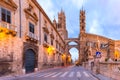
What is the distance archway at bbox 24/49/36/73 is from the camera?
982 inches

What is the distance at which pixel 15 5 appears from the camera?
20562mm

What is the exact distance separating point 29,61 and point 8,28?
349 inches

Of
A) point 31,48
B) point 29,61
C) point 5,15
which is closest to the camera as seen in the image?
point 5,15

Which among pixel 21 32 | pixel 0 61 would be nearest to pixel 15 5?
pixel 21 32

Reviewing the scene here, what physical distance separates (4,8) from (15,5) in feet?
6.77

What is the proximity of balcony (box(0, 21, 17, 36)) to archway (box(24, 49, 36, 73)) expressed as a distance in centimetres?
520

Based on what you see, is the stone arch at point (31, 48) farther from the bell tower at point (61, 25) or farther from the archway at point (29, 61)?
the bell tower at point (61, 25)

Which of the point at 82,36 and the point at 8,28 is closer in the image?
the point at 8,28

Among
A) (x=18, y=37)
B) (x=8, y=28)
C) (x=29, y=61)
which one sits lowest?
(x=29, y=61)

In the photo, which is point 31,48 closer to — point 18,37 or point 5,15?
point 18,37

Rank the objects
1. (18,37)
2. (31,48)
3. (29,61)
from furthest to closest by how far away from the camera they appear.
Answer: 1. (31,48)
2. (29,61)
3. (18,37)

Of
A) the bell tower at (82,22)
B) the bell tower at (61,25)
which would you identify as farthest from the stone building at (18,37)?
the bell tower at (61,25)

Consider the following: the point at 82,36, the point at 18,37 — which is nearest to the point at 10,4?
the point at 18,37

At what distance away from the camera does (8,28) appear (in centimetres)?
1870
